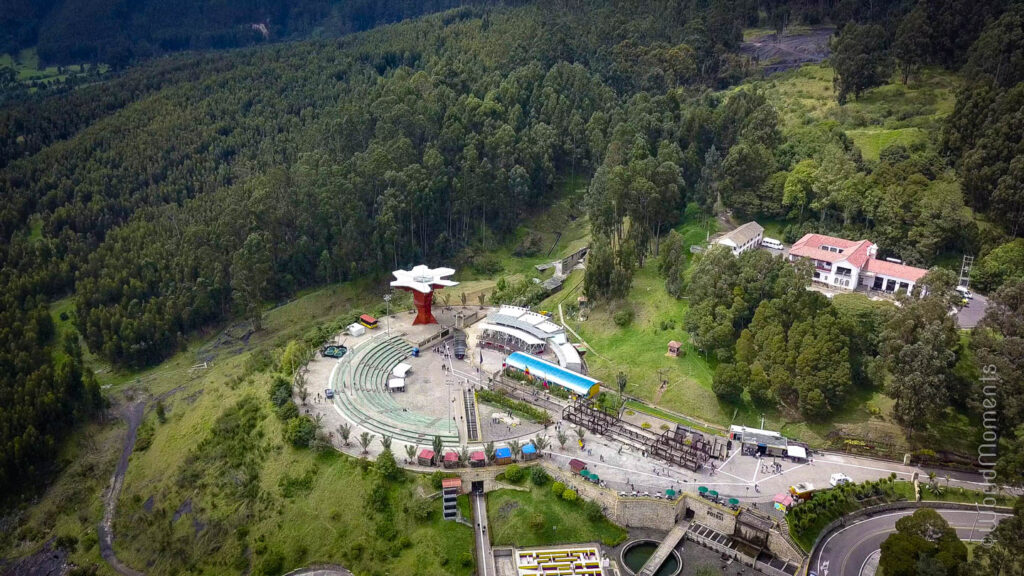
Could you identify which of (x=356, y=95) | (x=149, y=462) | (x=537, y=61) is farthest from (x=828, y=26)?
(x=149, y=462)

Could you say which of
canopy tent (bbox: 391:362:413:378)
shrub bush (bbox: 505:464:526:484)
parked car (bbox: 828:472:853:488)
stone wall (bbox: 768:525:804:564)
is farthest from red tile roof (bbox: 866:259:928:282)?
canopy tent (bbox: 391:362:413:378)

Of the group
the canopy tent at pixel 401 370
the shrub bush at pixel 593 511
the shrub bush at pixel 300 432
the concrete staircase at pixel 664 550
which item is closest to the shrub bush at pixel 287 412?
the shrub bush at pixel 300 432

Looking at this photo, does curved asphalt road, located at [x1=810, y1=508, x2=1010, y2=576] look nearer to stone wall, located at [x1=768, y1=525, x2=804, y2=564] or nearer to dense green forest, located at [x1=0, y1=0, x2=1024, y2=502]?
stone wall, located at [x1=768, y1=525, x2=804, y2=564]

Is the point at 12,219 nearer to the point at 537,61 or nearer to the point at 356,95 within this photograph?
the point at 356,95

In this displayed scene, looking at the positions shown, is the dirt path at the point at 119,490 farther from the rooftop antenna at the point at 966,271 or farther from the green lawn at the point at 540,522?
the rooftop antenna at the point at 966,271

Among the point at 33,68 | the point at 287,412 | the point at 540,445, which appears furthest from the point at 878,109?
the point at 33,68
